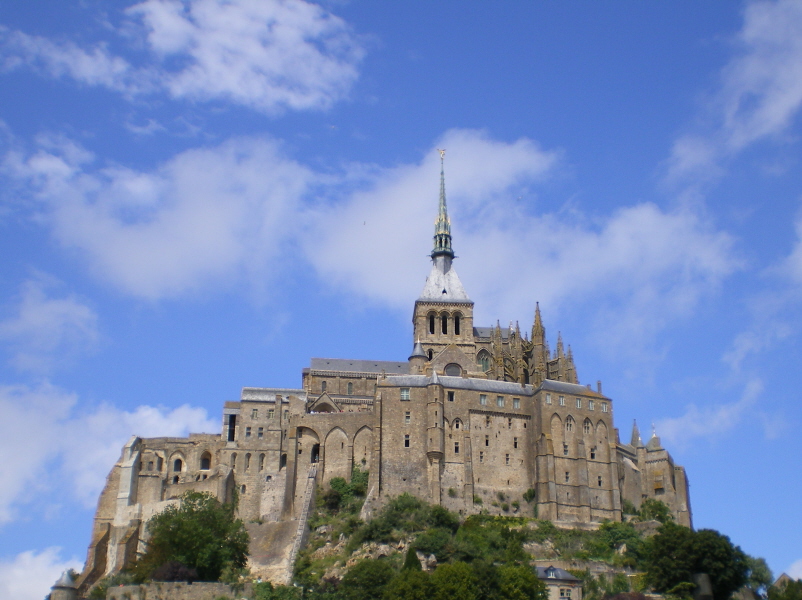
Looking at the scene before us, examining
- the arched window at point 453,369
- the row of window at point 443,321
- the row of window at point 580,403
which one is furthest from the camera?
the row of window at point 443,321

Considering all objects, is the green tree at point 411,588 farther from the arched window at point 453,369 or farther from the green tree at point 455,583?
the arched window at point 453,369

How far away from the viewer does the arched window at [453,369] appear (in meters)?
108

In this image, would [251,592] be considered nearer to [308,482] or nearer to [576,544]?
[308,482]

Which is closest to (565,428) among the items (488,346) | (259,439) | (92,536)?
(488,346)

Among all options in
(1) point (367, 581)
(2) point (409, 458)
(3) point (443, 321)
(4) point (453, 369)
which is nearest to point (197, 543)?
(1) point (367, 581)

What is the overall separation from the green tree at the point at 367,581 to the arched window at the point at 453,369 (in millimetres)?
34367

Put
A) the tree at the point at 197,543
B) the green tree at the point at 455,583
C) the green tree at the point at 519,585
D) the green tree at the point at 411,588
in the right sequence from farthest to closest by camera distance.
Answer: the tree at the point at 197,543 < the green tree at the point at 519,585 < the green tree at the point at 455,583 < the green tree at the point at 411,588

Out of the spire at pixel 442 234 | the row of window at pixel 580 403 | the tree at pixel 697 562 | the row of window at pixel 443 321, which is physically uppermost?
the spire at pixel 442 234

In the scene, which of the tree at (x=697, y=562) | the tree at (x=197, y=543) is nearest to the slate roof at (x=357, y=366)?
the tree at (x=197, y=543)

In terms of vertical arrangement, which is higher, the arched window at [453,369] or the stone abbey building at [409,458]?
the arched window at [453,369]

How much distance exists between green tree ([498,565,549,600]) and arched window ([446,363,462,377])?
35483 millimetres

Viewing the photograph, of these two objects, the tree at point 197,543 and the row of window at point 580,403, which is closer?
the tree at point 197,543

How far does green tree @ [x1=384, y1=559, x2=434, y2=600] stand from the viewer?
227 ft

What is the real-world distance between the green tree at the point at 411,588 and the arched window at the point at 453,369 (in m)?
38.2
